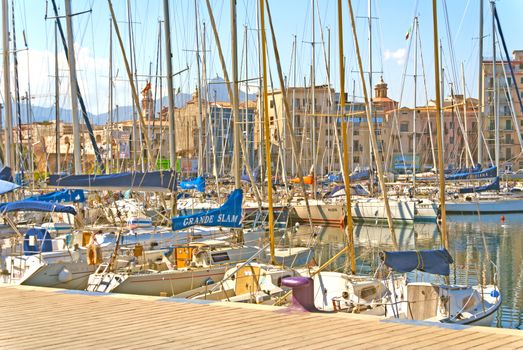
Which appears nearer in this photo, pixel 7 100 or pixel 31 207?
pixel 31 207

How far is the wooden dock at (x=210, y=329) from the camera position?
9.34 m

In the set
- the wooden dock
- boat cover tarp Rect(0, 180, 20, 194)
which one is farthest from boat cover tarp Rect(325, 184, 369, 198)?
the wooden dock

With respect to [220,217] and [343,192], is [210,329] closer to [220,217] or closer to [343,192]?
[220,217]

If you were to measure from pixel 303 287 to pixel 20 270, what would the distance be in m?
11.0

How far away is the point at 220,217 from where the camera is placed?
2153cm

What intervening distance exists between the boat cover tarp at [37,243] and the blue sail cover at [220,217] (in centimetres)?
407

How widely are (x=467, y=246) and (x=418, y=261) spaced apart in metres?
23.0

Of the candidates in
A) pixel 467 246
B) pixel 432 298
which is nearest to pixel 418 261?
pixel 432 298

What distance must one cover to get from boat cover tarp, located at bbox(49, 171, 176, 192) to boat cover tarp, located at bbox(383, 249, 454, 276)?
9.47 m

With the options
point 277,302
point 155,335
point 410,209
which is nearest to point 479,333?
point 155,335

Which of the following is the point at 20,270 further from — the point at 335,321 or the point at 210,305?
the point at 335,321

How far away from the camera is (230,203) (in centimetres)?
2167

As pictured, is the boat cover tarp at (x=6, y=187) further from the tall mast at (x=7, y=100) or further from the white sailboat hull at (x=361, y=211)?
the white sailboat hull at (x=361, y=211)

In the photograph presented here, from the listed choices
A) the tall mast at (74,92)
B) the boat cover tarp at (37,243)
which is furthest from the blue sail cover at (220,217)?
the tall mast at (74,92)
